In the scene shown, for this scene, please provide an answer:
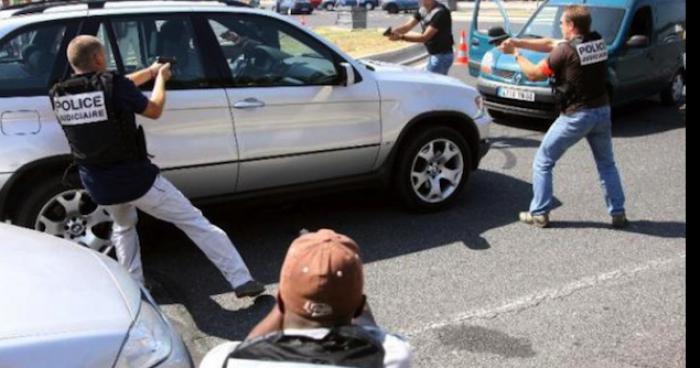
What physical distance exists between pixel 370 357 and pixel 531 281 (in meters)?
3.13

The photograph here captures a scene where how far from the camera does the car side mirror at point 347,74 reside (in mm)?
5406

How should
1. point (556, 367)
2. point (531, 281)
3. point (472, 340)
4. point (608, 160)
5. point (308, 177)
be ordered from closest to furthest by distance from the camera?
point (556, 367)
point (472, 340)
point (531, 281)
point (308, 177)
point (608, 160)

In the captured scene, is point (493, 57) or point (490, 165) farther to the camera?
point (493, 57)

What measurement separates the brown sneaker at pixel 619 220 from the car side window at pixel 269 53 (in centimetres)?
234

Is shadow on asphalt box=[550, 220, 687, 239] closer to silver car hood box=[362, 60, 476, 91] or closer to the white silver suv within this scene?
the white silver suv

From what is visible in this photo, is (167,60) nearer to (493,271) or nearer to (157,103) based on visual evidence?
(157,103)

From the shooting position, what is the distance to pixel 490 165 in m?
7.69

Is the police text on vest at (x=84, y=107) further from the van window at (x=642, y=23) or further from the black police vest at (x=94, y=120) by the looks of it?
the van window at (x=642, y=23)

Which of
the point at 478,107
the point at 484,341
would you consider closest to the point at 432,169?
the point at 478,107

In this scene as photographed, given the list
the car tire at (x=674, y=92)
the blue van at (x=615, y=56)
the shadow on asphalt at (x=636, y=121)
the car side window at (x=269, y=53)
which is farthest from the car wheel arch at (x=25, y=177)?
the car tire at (x=674, y=92)

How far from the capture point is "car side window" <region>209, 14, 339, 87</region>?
519cm

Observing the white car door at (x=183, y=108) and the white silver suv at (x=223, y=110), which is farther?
the white car door at (x=183, y=108)

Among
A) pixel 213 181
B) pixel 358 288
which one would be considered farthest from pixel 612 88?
pixel 358 288

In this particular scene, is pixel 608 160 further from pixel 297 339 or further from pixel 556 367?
pixel 297 339
